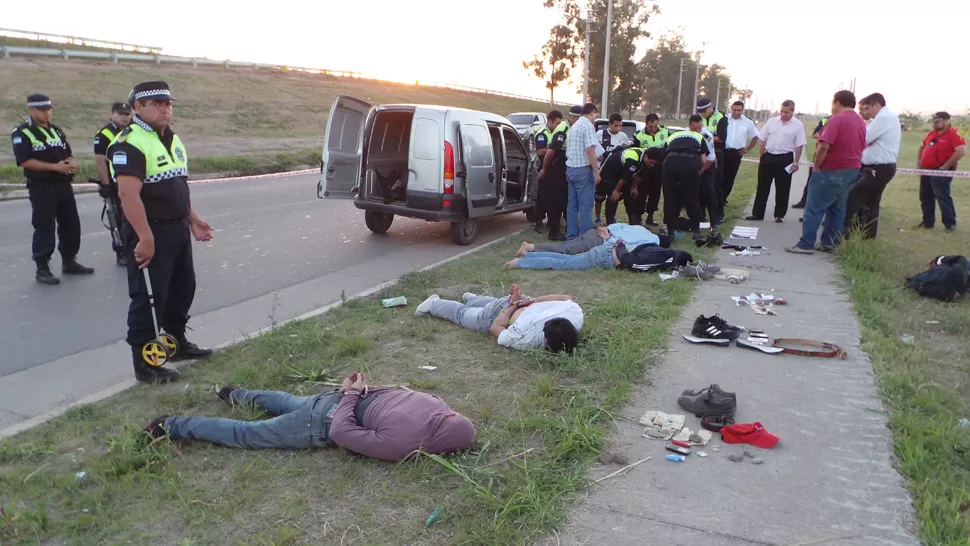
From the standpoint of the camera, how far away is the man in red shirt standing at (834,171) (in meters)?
8.07

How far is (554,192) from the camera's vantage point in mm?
9875

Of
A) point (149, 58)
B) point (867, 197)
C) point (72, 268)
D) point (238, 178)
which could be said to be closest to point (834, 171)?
point (867, 197)

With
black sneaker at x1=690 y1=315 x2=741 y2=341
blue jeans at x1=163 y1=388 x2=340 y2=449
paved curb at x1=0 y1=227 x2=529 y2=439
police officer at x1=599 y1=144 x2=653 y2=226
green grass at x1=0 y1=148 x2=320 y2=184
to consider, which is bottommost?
paved curb at x1=0 y1=227 x2=529 y2=439

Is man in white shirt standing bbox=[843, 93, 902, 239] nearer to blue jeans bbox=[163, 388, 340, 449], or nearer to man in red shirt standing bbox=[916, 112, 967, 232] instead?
man in red shirt standing bbox=[916, 112, 967, 232]

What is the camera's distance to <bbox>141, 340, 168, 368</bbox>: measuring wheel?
14.5ft

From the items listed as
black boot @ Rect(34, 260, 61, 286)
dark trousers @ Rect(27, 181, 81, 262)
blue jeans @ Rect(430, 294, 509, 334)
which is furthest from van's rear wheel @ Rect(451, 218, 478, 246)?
black boot @ Rect(34, 260, 61, 286)

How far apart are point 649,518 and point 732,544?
0.37m

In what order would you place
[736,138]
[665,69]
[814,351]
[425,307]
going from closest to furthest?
1. [814,351]
2. [425,307]
3. [736,138]
4. [665,69]

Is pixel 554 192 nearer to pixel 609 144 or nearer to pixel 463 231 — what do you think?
pixel 463 231

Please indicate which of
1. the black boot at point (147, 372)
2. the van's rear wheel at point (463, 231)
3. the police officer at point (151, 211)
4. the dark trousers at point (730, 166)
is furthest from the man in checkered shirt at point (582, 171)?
the black boot at point (147, 372)

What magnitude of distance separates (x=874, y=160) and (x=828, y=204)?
1288 mm

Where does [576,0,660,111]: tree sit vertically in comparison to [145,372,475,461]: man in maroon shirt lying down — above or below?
above

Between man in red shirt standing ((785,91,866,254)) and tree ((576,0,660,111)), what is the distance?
45360 millimetres

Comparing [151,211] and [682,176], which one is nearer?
[151,211]
